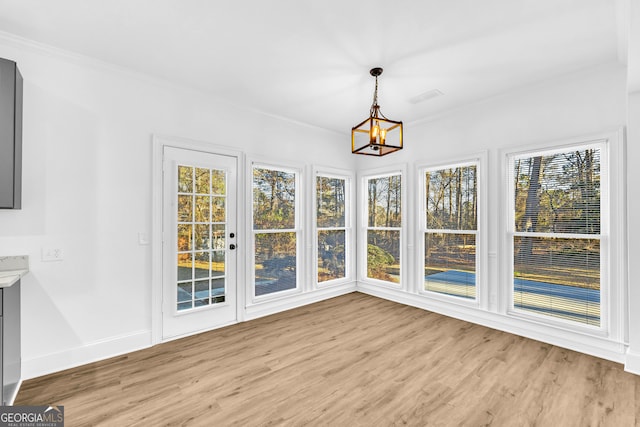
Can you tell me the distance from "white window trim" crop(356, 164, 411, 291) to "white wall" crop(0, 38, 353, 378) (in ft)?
10.1

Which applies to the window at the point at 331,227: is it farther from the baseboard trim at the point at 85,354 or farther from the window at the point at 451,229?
the baseboard trim at the point at 85,354

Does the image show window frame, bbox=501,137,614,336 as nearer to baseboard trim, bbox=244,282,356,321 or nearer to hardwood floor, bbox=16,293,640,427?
hardwood floor, bbox=16,293,640,427

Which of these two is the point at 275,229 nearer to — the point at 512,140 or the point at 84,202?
the point at 84,202

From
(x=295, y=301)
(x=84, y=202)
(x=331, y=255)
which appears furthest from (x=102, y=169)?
(x=331, y=255)

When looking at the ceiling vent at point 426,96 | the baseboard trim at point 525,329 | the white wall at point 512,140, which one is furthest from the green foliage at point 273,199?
the baseboard trim at point 525,329

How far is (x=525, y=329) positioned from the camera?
3.43 meters

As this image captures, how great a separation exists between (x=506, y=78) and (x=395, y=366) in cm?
320

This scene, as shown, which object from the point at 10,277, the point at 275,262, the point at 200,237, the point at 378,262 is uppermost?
the point at 200,237

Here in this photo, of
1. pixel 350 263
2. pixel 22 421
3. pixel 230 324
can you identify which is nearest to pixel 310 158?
pixel 350 263

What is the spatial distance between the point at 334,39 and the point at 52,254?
313cm

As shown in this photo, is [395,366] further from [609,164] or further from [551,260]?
[609,164]

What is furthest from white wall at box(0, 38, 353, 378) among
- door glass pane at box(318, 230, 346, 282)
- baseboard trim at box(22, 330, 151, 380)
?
door glass pane at box(318, 230, 346, 282)

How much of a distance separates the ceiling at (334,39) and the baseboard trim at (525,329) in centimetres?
274

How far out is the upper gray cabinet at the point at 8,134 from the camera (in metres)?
2.28
